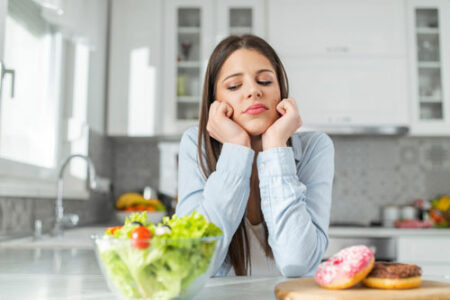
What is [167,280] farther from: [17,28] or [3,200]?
[17,28]

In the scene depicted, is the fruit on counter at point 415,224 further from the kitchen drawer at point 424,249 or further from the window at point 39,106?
the window at point 39,106

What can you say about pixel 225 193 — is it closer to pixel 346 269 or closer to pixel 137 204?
pixel 346 269

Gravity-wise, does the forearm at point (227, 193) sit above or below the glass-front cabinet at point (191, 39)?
below

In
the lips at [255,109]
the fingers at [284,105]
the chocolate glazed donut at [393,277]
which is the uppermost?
the fingers at [284,105]

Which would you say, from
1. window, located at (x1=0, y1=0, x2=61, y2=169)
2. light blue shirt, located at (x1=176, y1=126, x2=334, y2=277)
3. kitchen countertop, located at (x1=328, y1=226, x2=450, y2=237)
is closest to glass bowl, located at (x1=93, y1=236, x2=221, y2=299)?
light blue shirt, located at (x1=176, y1=126, x2=334, y2=277)

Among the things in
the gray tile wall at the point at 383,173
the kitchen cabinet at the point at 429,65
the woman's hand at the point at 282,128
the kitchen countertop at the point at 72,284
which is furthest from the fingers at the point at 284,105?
the gray tile wall at the point at 383,173

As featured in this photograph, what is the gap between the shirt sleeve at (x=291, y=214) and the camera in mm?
1050

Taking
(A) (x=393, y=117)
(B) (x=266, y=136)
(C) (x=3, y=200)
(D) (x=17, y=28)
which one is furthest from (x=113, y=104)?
(B) (x=266, y=136)

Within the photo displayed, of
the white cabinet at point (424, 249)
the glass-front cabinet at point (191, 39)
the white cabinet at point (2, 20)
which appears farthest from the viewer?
the glass-front cabinet at point (191, 39)

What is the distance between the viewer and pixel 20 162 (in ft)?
6.87

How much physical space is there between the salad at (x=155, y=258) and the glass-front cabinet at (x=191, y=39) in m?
2.67

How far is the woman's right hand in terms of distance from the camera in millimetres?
1215

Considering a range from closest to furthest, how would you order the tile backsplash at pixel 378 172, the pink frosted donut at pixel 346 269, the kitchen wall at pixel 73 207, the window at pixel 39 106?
the pink frosted donut at pixel 346 269 → the kitchen wall at pixel 73 207 → the window at pixel 39 106 → the tile backsplash at pixel 378 172

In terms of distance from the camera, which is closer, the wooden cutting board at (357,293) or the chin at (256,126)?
the wooden cutting board at (357,293)
